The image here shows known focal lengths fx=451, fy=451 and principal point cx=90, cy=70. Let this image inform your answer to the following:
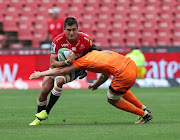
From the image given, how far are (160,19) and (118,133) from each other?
62.6 ft

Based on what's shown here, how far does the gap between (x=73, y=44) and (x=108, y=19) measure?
641 inches

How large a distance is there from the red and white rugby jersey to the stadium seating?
1450cm

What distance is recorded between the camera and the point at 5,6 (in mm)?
22562

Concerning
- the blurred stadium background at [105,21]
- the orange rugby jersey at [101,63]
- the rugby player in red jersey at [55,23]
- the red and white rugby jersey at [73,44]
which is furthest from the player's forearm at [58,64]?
the blurred stadium background at [105,21]

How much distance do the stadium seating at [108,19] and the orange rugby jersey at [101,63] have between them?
15.1m

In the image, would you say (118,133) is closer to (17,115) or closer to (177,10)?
(17,115)

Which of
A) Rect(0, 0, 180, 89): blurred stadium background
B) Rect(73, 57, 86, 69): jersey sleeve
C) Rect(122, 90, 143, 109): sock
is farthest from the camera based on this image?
Rect(0, 0, 180, 89): blurred stadium background

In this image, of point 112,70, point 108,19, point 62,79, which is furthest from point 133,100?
point 108,19

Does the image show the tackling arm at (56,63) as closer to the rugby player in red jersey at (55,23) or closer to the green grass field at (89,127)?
the green grass field at (89,127)

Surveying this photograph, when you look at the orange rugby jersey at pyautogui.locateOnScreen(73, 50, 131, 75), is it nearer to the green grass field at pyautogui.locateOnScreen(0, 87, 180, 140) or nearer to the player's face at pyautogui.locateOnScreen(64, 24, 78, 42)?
the player's face at pyautogui.locateOnScreen(64, 24, 78, 42)

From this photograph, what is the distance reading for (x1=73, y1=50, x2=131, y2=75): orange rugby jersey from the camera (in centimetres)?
645

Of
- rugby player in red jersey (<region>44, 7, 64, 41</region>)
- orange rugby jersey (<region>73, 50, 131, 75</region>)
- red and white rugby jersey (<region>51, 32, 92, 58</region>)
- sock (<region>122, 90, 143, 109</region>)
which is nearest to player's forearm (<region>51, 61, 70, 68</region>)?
orange rugby jersey (<region>73, 50, 131, 75</region>)

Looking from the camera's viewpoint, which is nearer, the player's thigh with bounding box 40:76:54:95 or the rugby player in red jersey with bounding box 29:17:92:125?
the rugby player in red jersey with bounding box 29:17:92:125

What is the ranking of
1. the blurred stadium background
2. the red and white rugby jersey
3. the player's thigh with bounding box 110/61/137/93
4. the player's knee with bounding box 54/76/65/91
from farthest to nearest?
the blurred stadium background < the red and white rugby jersey < the player's knee with bounding box 54/76/65/91 < the player's thigh with bounding box 110/61/137/93
